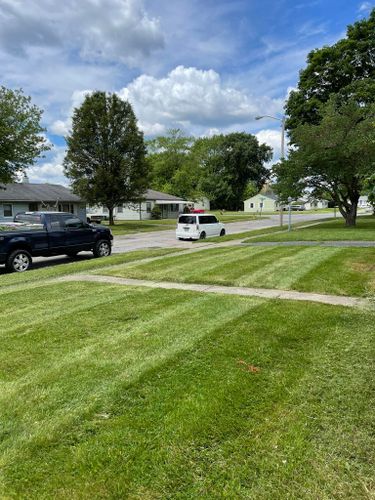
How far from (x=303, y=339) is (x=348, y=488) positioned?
2.52 meters

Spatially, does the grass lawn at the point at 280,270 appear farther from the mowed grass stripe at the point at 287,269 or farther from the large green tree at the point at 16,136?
the large green tree at the point at 16,136

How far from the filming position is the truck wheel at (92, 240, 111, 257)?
50.1 ft

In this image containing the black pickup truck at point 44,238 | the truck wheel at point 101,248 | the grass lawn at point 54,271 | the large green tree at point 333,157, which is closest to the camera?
the grass lawn at point 54,271

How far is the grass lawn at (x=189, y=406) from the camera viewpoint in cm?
245

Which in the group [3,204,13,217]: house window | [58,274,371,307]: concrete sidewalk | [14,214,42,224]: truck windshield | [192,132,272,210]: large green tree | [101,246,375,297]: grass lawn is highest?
[192,132,272,210]: large green tree

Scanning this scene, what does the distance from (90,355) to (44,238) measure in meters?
9.79

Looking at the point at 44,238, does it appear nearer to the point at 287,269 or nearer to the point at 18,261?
the point at 18,261

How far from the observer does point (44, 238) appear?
13.2 meters

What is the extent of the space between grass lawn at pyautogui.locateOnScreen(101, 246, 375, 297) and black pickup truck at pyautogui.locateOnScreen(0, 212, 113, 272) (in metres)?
3.55

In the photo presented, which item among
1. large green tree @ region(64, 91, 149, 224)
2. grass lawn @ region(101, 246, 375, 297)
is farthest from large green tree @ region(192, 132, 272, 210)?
grass lawn @ region(101, 246, 375, 297)

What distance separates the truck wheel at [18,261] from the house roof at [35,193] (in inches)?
1065

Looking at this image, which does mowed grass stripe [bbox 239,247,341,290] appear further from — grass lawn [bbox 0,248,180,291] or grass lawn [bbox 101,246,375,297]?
grass lawn [bbox 0,248,180,291]

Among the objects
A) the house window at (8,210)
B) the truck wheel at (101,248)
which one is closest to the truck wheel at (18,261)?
the truck wheel at (101,248)

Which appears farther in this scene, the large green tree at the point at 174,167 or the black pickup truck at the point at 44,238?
the large green tree at the point at 174,167
